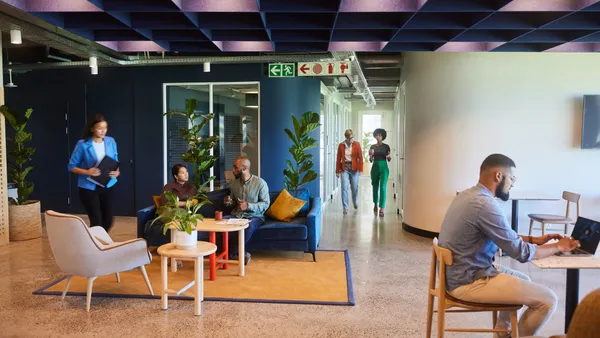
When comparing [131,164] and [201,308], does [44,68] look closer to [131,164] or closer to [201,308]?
[131,164]

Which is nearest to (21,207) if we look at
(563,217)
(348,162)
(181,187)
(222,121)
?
(181,187)

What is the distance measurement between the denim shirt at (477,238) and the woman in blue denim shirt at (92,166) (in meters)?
3.81

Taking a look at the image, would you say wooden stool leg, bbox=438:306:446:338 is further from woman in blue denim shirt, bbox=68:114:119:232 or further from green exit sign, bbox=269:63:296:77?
green exit sign, bbox=269:63:296:77

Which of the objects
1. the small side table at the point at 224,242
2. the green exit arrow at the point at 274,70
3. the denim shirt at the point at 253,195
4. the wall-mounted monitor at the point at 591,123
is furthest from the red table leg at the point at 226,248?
the wall-mounted monitor at the point at 591,123

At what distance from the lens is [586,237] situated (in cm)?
305

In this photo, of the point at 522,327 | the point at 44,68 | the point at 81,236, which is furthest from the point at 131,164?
the point at 522,327

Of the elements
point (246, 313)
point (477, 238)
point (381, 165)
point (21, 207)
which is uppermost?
point (381, 165)

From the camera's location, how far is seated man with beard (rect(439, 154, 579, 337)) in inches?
120

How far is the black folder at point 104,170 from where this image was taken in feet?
17.9

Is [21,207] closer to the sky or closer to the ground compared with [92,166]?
closer to the ground

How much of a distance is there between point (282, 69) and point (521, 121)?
11.9ft

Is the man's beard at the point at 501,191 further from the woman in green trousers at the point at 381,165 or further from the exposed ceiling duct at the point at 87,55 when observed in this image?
the woman in green trousers at the point at 381,165

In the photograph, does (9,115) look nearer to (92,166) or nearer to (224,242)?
(92,166)

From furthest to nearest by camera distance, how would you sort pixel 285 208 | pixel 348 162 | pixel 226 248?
1. pixel 348 162
2. pixel 285 208
3. pixel 226 248
